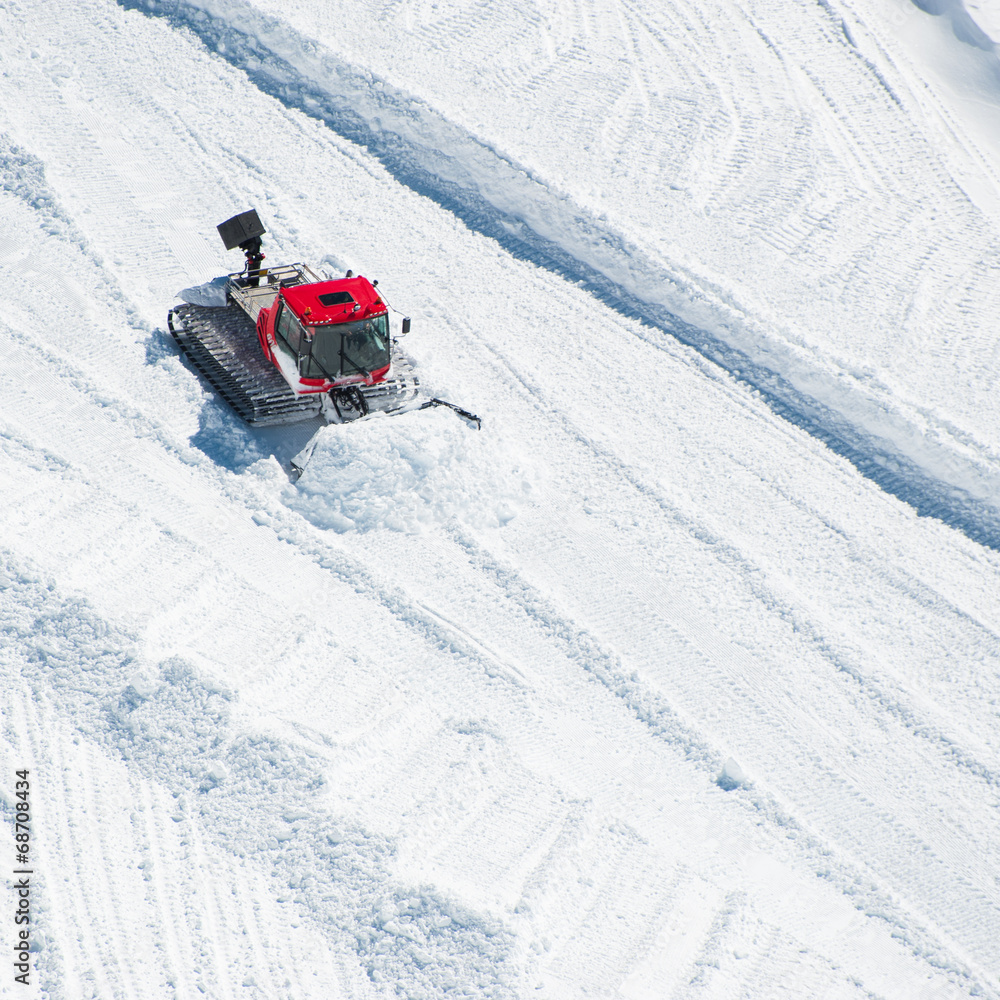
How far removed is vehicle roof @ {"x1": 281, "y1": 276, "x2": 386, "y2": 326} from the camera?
30.4 feet

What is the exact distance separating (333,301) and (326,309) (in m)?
0.15

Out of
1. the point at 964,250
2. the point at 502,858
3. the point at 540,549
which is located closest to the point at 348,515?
the point at 540,549

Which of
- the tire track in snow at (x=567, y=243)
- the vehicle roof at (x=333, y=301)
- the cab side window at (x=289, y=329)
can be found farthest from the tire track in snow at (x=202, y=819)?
the tire track in snow at (x=567, y=243)

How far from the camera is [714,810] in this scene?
7168mm

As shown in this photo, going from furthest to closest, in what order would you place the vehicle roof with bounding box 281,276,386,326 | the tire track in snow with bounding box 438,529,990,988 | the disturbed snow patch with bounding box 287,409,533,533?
1. the vehicle roof with bounding box 281,276,386,326
2. the disturbed snow patch with bounding box 287,409,533,533
3. the tire track in snow with bounding box 438,529,990,988

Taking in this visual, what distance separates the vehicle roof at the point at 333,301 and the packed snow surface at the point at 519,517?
3.59 feet

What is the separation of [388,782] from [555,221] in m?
7.65

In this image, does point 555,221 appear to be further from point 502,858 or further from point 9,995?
point 9,995

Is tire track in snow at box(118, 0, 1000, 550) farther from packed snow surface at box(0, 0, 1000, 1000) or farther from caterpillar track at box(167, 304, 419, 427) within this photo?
caterpillar track at box(167, 304, 419, 427)

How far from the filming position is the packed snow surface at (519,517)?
650cm

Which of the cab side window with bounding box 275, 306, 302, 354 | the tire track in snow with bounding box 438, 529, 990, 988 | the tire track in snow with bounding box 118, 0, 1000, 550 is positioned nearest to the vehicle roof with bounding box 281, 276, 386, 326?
the cab side window with bounding box 275, 306, 302, 354

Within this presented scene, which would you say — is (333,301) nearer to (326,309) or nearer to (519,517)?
(326,309)

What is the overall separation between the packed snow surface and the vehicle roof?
43.0 inches

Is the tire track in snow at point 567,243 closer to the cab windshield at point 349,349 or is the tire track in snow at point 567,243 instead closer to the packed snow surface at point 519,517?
the packed snow surface at point 519,517
